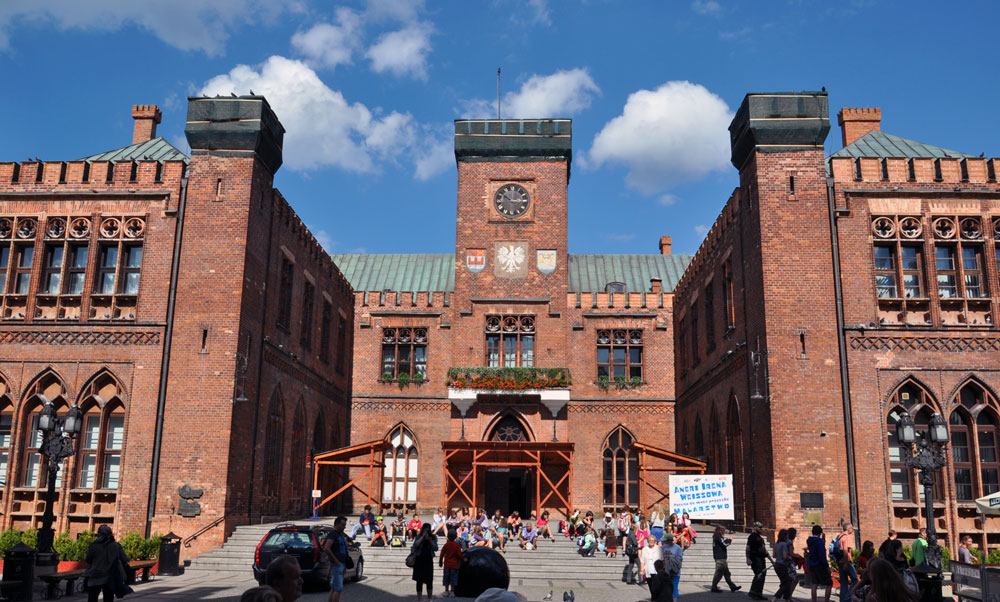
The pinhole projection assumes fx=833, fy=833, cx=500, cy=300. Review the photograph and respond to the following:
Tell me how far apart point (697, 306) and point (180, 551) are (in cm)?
2018

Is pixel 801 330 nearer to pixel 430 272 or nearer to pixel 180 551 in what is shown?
pixel 180 551

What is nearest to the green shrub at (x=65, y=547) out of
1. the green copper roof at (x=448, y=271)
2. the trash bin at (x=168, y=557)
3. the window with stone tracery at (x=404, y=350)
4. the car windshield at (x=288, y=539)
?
the trash bin at (x=168, y=557)

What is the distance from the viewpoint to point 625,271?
42.7 metres

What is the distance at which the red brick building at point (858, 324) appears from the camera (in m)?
21.2

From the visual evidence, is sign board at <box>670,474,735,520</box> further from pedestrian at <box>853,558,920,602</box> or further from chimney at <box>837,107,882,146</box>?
pedestrian at <box>853,558,920,602</box>

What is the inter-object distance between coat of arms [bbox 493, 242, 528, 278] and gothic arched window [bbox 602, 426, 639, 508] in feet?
26.4

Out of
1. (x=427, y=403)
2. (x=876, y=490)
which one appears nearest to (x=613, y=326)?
(x=427, y=403)

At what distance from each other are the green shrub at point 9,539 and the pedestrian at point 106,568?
393 inches

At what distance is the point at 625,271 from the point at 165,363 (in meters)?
25.5

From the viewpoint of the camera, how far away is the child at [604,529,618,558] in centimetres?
2348

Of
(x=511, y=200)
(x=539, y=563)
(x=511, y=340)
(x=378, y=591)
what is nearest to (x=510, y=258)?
(x=511, y=200)

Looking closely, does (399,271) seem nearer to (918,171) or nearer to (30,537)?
(30,537)

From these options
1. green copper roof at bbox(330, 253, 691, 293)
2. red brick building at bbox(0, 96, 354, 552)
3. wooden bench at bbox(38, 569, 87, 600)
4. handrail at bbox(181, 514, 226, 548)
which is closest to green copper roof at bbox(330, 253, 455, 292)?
green copper roof at bbox(330, 253, 691, 293)

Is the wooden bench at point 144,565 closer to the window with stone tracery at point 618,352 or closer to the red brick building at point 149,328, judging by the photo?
the red brick building at point 149,328
